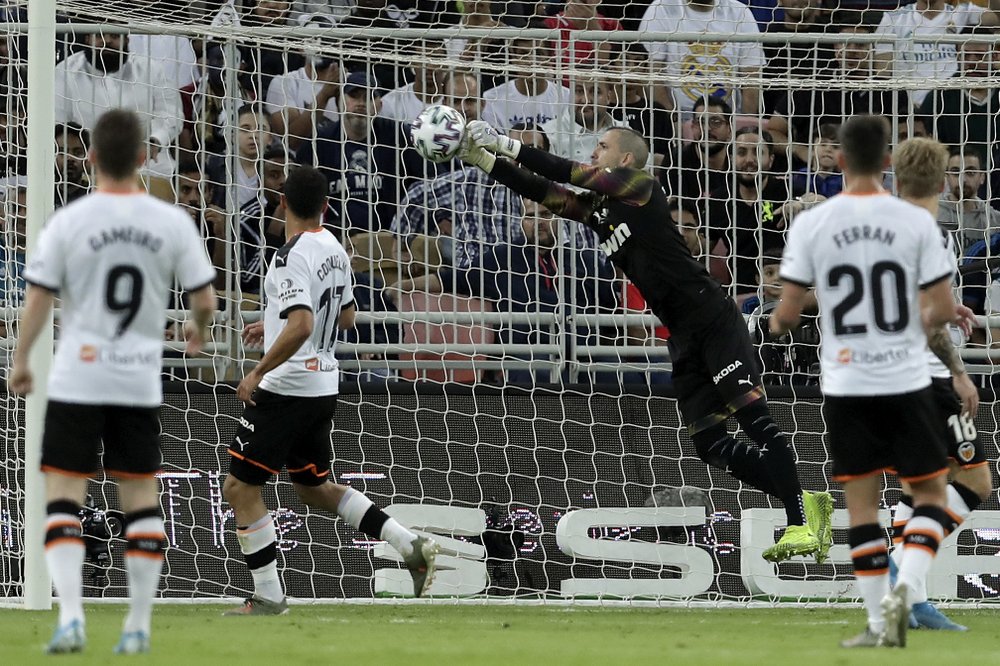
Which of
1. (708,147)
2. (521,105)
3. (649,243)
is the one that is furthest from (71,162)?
(708,147)

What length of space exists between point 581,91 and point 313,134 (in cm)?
163

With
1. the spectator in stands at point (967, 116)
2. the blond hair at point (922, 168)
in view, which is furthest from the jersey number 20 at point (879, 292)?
the spectator in stands at point (967, 116)

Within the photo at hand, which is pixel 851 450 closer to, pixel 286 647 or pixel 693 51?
pixel 286 647

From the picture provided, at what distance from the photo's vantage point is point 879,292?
5.49 metres

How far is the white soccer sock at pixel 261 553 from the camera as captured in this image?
Answer: 7.62 metres

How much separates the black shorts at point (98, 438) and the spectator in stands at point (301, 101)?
4305mm

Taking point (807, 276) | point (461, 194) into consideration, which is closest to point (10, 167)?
point (461, 194)

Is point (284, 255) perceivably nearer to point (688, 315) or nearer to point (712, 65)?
point (688, 315)

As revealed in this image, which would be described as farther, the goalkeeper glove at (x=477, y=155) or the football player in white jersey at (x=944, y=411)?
A: the goalkeeper glove at (x=477, y=155)

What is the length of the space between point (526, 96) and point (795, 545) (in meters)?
3.48

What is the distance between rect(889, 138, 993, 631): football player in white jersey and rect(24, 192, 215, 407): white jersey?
2.95 metres

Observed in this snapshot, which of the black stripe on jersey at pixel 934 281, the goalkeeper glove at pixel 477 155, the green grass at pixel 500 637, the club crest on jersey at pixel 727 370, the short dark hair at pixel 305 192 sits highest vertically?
the goalkeeper glove at pixel 477 155

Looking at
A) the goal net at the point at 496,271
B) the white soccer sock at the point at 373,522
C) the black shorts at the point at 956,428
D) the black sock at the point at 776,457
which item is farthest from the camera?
the goal net at the point at 496,271

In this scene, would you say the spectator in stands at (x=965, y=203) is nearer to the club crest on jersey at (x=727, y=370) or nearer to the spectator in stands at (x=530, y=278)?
the spectator in stands at (x=530, y=278)
